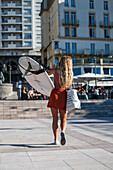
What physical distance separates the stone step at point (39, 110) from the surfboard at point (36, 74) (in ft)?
27.4

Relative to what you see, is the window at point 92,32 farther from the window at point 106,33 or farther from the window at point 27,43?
the window at point 27,43

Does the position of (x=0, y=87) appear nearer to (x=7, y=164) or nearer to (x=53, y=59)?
(x=53, y=59)

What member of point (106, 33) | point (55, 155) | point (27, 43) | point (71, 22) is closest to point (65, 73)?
point (55, 155)

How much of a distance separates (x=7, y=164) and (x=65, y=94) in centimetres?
203

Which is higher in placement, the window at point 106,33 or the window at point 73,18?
the window at point 73,18

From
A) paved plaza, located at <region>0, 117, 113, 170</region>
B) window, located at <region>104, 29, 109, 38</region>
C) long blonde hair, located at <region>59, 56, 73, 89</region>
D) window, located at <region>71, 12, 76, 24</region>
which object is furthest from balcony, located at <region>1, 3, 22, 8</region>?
long blonde hair, located at <region>59, 56, 73, 89</region>

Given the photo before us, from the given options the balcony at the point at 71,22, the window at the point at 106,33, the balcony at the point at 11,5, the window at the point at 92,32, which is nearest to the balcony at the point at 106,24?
the window at the point at 106,33

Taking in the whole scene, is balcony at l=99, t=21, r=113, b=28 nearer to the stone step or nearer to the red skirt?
the stone step

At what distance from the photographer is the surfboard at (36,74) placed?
19.9 feet

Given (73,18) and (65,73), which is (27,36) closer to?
(73,18)

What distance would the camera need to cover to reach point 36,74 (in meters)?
6.07

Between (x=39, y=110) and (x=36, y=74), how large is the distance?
9.50 meters

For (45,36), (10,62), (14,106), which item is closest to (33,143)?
(14,106)

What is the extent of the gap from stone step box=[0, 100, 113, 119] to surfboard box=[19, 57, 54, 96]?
8344 millimetres
